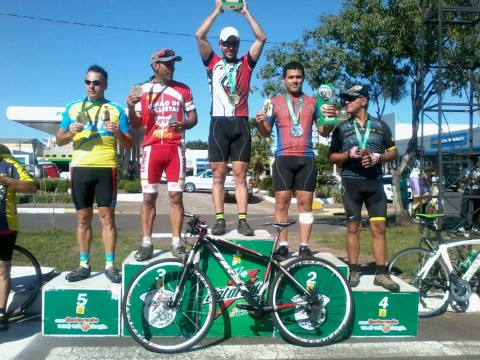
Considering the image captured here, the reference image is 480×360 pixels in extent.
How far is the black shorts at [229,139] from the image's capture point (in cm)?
563

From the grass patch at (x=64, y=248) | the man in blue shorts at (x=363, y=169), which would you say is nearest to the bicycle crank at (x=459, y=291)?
the man in blue shorts at (x=363, y=169)

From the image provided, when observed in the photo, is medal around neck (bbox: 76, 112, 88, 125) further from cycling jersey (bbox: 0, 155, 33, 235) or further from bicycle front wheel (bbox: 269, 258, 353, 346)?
bicycle front wheel (bbox: 269, 258, 353, 346)

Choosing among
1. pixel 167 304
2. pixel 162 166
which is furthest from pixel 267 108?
pixel 167 304

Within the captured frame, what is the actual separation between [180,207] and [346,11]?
9.05 meters

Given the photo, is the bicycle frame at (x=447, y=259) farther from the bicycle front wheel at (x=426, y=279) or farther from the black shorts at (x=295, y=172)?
the black shorts at (x=295, y=172)

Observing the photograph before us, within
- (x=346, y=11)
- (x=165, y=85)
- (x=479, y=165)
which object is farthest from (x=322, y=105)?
(x=346, y=11)

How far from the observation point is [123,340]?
5.11 m

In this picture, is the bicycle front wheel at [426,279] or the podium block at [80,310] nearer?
the podium block at [80,310]

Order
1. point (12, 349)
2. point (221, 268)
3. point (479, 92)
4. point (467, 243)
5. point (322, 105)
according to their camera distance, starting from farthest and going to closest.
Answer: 1. point (479, 92)
2. point (467, 243)
3. point (322, 105)
4. point (221, 268)
5. point (12, 349)

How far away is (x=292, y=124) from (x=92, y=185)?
2.15 meters

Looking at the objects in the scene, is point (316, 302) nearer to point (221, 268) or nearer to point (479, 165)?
point (221, 268)

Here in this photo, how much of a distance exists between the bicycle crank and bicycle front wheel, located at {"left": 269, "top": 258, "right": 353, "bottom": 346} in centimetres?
186

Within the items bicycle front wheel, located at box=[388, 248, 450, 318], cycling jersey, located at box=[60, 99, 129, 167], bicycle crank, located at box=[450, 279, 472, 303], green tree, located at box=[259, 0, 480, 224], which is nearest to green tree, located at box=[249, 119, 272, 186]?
green tree, located at box=[259, 0, 480, 224]

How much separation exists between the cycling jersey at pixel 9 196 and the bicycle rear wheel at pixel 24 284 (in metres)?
0.47
